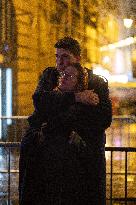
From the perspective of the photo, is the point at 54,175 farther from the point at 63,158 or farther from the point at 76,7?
the point at 76,7

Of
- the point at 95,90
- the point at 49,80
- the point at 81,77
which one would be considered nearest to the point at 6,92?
the point at 49,80

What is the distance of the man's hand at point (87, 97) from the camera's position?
3562 millimetres

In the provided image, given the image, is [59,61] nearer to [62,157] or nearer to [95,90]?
[95,90]

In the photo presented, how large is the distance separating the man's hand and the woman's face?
0.08 meters

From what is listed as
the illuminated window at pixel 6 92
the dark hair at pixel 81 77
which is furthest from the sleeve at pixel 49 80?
the illuminated window at pixel 6 92

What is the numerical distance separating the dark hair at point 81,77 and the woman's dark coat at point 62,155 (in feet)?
0.29

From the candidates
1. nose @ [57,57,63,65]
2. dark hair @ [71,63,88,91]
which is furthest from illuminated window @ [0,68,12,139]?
dark hair @ [71,63,88,91]

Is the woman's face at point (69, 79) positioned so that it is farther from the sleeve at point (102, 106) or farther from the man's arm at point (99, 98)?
the sleeve at point (102, 106)

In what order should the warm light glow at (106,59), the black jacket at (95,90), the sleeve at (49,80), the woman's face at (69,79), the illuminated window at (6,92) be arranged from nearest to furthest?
the woman's face at (69,79)
the black jacket at (95,90)
the sleeve at (49,80)
the illuminated window at (6,92)
the warm light glow at (106,59)

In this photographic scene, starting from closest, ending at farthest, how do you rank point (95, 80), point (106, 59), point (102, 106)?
point (102, 106)
point (95, 80)
point (106, 59)

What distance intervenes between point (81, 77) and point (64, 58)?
0.20 meters

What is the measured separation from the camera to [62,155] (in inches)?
143

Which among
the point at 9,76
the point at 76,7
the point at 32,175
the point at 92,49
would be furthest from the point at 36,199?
the point at 92,49

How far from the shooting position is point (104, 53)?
33469 mm
